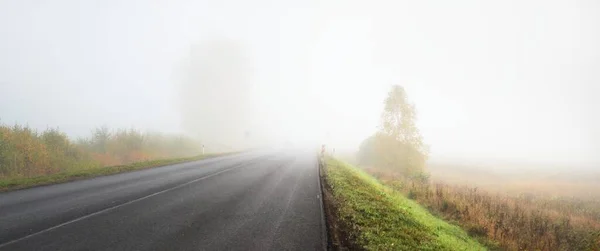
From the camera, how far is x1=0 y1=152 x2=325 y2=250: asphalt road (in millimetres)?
5875

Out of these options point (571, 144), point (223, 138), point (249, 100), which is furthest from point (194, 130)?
point (571, 144)

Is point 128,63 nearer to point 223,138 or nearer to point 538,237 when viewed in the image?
point 223,138

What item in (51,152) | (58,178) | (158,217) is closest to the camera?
(158,217)

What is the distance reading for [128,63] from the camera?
14312 centimetres

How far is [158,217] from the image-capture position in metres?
7.64

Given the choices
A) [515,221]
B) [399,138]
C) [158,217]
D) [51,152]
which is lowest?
[515,221]

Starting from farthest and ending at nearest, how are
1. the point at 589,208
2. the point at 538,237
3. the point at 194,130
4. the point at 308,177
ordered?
the point at 194,130 < the point at 589,208 < the point at 308,177 < the point at 538,237

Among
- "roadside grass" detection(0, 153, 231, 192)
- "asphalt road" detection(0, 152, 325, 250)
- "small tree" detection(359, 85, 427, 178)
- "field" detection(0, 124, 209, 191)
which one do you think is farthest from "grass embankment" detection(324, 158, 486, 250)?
"small tree" detection(359, 85, 427, 178)

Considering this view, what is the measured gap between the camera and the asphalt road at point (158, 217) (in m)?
5.88

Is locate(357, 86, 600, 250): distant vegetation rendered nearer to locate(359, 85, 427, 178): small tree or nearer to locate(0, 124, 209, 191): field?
locate(359, 85, 427, 178): small tree

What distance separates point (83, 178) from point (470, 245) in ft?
49.5

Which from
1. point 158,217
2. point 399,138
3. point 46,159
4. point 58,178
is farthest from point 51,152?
point 399,138

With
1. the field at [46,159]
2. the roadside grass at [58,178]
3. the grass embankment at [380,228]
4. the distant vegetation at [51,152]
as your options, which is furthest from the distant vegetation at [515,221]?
the distant vegetation at [51,152]

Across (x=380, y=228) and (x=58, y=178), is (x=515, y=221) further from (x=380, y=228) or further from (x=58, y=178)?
(x=58, y=178)
